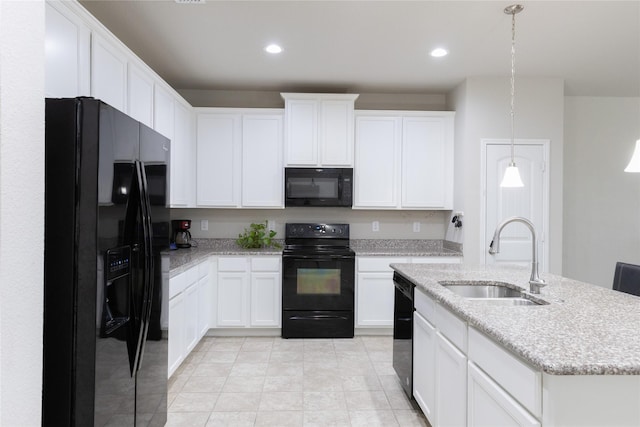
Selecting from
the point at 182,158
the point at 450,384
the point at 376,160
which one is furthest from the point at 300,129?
the point at 450,384

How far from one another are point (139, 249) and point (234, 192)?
8.34ft

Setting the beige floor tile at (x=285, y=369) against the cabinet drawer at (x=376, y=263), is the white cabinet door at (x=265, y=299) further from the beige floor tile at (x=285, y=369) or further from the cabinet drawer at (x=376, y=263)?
the cabinet drawer at (x=376, y=263)

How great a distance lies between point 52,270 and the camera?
4.24 ft

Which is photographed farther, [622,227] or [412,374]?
[622,227]

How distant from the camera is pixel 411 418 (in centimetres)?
238

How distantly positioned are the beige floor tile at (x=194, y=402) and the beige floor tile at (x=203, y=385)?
2.4 inches

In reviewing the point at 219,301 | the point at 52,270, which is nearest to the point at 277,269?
the point at 219,301

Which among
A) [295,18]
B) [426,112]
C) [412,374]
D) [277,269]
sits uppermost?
[295,18]

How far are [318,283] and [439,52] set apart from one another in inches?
94.5

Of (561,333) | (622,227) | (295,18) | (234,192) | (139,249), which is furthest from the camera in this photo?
(622,227)

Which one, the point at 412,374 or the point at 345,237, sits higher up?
the point at 345,237

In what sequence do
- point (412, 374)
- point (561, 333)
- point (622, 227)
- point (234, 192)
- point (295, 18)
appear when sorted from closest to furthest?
point (561, 333) → point (412, 374) → point (295, 18) → point (234, 192) → point (622, 227)

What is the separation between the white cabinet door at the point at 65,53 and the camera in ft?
5.71

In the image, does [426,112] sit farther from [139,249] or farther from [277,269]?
[139,249]
